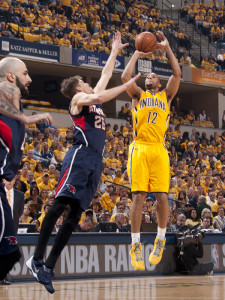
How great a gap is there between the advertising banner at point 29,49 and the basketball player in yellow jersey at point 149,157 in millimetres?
14160

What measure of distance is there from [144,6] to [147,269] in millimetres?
20914

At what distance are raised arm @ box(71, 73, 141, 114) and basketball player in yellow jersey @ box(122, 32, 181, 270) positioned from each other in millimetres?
1644

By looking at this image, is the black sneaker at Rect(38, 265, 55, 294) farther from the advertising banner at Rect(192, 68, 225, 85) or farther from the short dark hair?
the advertising banner at Rect(192, 68, 225, 85)

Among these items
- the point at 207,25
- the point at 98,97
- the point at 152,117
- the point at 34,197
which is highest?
the point at 207,25

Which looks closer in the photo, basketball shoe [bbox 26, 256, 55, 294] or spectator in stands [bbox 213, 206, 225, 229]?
basketball shoe [bbox 26, 256, 55, 294]

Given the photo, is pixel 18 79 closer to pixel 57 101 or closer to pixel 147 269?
pixel 147 269

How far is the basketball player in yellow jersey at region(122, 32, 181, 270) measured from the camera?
820 centimetres

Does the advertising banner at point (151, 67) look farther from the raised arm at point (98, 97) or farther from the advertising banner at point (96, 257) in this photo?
the raised arm at point (98, 97)

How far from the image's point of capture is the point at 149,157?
326 inches

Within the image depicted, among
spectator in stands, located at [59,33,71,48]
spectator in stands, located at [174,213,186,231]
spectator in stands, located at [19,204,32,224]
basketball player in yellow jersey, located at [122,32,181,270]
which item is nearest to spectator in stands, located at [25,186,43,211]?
spectator in stands, located at [19,204,32,224]

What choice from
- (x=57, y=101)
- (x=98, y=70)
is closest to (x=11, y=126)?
(x=98, y=70)

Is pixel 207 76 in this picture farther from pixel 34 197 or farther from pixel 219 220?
pixel 34 197

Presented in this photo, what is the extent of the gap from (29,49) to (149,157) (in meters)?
15.3

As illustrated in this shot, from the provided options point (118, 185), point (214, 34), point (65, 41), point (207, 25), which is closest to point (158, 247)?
point (118, 185)
